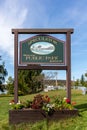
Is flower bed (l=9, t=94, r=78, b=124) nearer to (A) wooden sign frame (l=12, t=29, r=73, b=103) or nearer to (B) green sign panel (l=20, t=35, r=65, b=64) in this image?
(A) wooden sign frame (l=12, t=29, r=73, b=103)

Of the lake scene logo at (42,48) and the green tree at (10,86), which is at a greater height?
the lake scene logo at (42,48)

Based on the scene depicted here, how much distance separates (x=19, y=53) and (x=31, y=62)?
0.56 meters

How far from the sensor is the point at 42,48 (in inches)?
435

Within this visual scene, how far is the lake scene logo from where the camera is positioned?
11031mm

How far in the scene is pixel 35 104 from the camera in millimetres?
9562

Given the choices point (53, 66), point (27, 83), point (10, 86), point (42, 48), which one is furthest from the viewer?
point (10, 86)

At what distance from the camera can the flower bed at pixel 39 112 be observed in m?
9.20

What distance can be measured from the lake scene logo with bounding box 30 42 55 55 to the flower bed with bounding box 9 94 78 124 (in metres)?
1.98

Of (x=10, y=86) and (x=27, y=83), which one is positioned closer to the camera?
(x=27, y=83)

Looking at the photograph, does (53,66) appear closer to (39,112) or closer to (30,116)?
(39,112)

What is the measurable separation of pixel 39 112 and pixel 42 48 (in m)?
2.76

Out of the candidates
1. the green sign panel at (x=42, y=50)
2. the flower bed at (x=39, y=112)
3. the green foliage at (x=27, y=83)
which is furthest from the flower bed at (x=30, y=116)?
the green foliage at (x=27, y=83)

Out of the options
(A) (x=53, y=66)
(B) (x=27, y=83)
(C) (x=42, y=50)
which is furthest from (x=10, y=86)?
(A) (x=53, y=66)

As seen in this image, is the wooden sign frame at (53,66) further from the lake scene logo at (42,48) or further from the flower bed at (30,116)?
the flower bed at (30,116)
